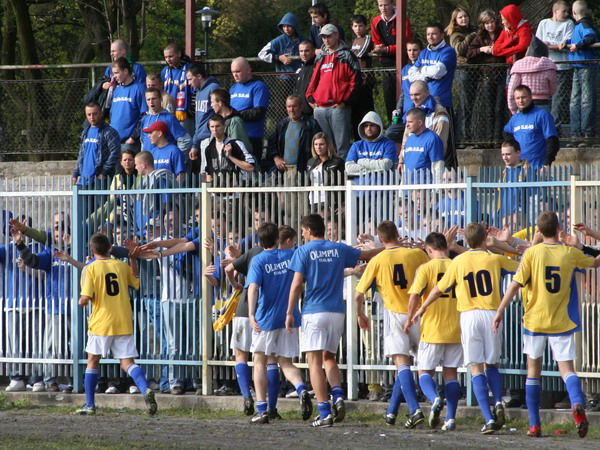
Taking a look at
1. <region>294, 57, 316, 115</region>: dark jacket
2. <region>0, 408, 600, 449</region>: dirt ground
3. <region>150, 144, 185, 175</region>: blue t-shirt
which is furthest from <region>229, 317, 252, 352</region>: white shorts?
<region>294, 57, 316, 115</region>: dark jacket

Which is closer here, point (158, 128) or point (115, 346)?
point (115, 346)

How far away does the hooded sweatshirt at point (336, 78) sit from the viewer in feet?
50.8

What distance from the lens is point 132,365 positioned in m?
12.2

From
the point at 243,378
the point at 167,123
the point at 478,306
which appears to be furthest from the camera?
the point at 167,123

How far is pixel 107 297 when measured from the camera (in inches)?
481

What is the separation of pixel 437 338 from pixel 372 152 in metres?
3.70

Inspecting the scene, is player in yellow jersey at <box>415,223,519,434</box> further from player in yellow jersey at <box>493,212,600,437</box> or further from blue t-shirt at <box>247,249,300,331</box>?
blue t-shirt at <box>247,249,300,331</box>

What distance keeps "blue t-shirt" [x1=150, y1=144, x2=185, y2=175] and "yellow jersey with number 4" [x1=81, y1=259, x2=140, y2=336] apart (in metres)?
2.83

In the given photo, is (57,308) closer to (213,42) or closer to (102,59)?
(102,59)

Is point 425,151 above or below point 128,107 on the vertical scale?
below

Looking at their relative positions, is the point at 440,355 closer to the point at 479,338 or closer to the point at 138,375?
the point at 479,338

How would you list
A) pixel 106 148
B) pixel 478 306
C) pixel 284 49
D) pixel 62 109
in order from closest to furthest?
pixel 478 306 < pixel 106 148 < pixel 284 49 < pixel 62 109

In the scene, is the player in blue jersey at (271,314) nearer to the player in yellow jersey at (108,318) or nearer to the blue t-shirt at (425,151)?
the player in yellow jersey at (108,318)

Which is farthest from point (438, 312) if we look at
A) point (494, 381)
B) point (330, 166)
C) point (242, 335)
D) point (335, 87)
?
point (335, 87)
